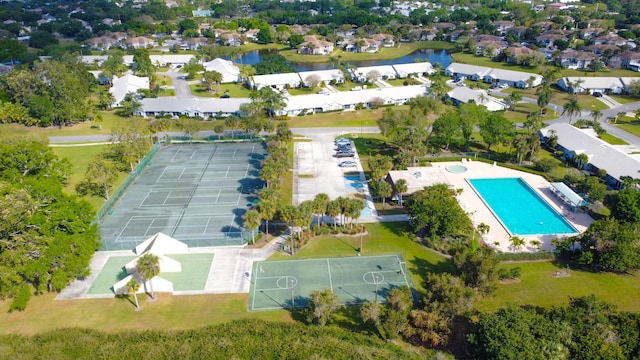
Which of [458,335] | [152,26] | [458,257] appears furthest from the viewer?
[152,26]

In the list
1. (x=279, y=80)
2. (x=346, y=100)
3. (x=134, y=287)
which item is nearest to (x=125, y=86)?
(x=279, y=80)

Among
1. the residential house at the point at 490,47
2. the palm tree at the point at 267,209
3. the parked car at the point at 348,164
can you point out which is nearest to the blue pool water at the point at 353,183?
the parked car at the point at 348,164

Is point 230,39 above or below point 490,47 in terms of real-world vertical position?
below

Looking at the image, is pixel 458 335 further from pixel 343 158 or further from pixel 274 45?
pixel 274 45

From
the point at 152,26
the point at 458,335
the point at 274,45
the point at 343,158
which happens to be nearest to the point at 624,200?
the point at 458,335

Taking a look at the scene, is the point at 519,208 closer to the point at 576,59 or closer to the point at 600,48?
the point at 576,59

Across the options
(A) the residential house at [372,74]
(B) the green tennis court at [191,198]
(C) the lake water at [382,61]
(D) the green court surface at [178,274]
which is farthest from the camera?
(C) the lake water at [382,61]

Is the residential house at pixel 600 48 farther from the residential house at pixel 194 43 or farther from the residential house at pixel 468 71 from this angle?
the residential house at pixel 194 43
